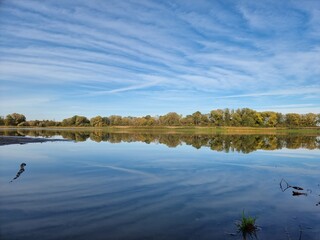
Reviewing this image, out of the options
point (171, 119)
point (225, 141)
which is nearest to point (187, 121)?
point (171, 119)

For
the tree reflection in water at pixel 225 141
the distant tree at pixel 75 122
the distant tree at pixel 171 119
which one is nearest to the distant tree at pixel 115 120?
the distant tree at pixel 75 122

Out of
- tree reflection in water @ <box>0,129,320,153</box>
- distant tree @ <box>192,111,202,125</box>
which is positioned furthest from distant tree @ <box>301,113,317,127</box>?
tree reflection in water @ <box>0,129,320,153</box>

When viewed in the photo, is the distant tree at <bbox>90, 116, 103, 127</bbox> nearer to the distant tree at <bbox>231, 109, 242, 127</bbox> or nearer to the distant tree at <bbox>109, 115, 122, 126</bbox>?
the distant tree at <bbox>109, 115, 122, 126</bbox>

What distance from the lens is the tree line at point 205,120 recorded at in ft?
428

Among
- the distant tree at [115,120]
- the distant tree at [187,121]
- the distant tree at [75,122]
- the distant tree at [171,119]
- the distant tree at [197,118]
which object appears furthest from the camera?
the distant tree at [115,120]

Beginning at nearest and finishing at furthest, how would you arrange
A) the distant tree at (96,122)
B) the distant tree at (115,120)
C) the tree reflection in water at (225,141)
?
the tree reflection in water at (225,141)
the distant tree at (96,122)
the distant tree at (115,120)

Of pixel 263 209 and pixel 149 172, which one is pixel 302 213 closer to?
pixel 263 209

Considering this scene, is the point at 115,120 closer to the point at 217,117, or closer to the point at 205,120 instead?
the point at 205,120

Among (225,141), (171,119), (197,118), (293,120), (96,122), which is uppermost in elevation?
(197,118)

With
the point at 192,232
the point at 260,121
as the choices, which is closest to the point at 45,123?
the point at 260,121

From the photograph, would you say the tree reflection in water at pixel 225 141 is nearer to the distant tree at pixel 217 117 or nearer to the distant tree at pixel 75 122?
the distant tree at pixel 217 117

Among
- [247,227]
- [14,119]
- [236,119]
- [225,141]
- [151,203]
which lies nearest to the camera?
[247,227]

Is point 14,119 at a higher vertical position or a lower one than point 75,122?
higher

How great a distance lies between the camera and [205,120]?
13762cm
